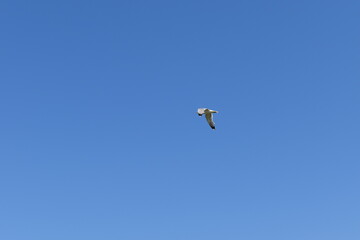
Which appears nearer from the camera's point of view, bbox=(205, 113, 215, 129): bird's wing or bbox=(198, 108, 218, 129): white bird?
bbox=(198, 108, 218, 129): white bird

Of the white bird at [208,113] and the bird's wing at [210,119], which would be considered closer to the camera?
the white bird at [208,113]

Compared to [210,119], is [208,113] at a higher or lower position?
higher

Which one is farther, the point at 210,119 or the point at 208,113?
the point at 210,119

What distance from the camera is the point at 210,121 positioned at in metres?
50.3
